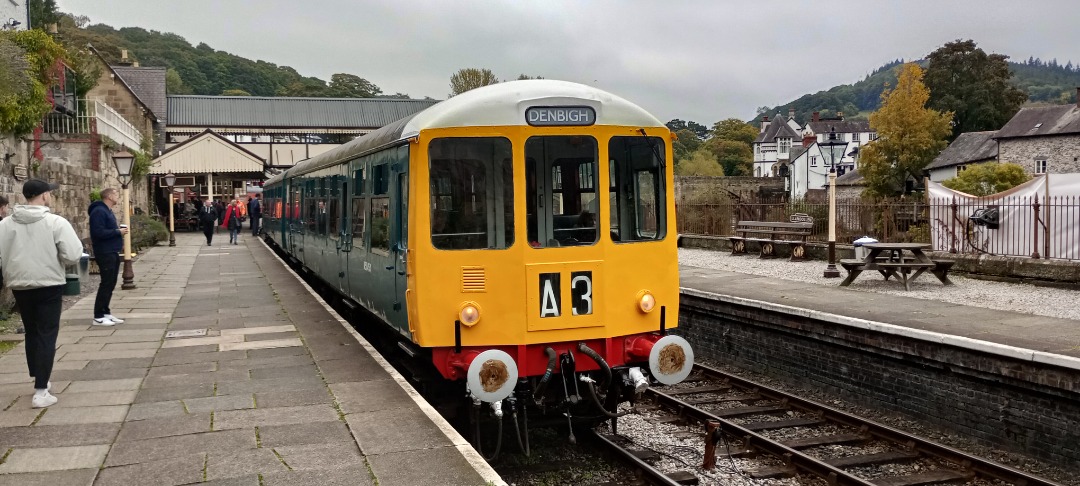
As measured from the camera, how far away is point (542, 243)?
719cm

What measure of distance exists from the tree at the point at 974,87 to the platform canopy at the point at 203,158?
5011cm

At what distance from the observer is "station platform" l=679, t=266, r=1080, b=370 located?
338 inches

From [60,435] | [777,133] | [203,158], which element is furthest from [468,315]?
[777,133]

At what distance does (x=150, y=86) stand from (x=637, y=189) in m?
67.0

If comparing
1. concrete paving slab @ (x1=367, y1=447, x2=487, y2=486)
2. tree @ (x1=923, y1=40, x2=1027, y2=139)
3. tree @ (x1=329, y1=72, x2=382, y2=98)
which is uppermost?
tree @ (x1=329, y1=72, x2=382, y2=98)

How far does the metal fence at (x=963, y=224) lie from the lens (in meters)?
14.8

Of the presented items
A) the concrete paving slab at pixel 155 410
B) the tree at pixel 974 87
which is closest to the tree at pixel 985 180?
the concrete paving slab at pixel 155 410

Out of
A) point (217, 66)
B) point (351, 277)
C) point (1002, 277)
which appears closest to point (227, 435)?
point (351, 277)

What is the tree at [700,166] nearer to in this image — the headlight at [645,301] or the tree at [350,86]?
the tree at [350,86]

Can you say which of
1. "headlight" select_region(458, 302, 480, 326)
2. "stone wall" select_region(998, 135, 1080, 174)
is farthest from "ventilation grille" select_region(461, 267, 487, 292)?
"stone wall" select_region(998, 135, 1080, 174)

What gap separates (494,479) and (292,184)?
14841 mm

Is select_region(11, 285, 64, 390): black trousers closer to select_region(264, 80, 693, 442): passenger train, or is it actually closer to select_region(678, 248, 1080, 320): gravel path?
select_region(264, 80, 693, 442): passenger train

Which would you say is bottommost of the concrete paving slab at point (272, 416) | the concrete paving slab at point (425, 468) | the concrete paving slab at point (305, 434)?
the concrete paving slab at point (425, 468)

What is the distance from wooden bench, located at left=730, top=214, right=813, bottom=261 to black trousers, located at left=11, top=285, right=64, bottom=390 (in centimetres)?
1587
